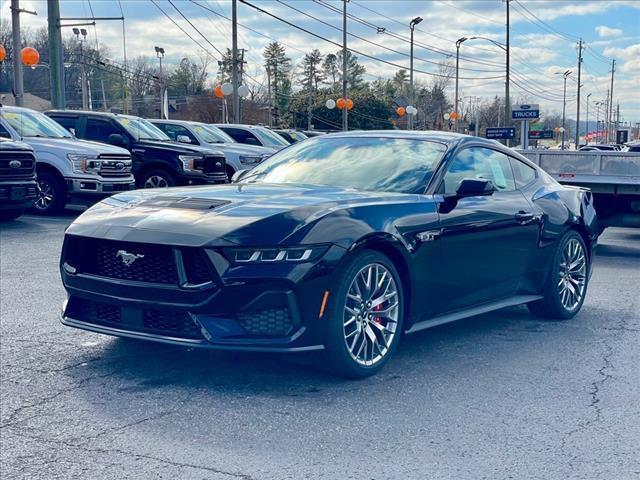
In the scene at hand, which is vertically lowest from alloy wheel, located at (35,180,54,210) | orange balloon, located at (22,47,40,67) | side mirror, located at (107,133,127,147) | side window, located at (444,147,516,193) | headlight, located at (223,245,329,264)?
alloy wheel, located at (35,180,54,210)

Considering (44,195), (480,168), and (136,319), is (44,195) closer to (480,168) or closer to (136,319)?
(480,168)

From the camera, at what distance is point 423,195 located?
573 centimetres

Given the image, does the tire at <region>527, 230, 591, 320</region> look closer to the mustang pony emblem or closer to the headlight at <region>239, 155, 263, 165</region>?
the mustang pony emblem

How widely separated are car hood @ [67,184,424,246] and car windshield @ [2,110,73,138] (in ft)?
32.6

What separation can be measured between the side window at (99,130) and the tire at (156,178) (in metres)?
1.11

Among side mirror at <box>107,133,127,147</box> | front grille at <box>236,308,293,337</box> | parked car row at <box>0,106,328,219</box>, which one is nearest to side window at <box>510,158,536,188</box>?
front grille at <box>236,308,293,337</box>

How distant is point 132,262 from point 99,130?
491 inches

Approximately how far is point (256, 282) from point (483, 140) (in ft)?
9.43

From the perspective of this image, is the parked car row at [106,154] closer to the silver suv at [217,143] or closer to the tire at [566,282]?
the silver suv at [217,143]

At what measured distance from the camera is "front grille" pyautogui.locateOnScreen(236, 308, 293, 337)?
4672 mm

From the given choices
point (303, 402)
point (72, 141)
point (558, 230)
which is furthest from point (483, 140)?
point (72, 141)

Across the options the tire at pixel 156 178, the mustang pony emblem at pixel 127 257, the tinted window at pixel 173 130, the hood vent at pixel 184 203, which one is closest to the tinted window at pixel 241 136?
the tinted window at pixel 173 130

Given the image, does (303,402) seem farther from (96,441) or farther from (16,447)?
(16,447)

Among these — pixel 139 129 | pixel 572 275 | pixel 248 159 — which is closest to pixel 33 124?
pixel 139 129
